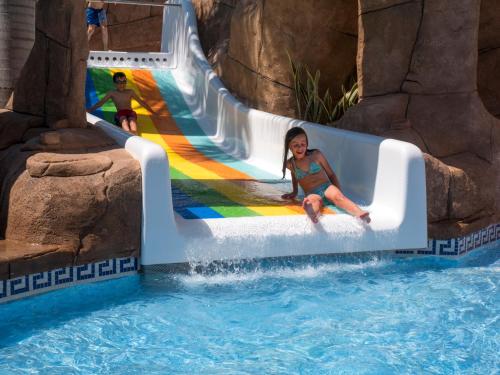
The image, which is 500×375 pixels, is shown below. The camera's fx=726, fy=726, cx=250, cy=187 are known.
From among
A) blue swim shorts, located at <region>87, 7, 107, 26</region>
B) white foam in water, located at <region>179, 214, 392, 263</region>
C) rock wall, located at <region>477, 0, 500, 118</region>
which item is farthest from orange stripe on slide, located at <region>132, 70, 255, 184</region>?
rock wall, located at <region>477, 0, 500, 118</region>

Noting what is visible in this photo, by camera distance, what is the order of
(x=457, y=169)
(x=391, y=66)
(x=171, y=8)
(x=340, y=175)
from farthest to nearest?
(x=171, y=8)
(x=391, y=66)
(x=340, y=175)
(x=457, y=169)

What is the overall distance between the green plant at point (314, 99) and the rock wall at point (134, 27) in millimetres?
10594

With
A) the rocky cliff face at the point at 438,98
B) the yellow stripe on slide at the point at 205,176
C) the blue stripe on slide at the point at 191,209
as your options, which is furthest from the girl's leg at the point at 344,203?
the blue stripe on slide at the point at 191,209

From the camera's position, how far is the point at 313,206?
620 centimetres

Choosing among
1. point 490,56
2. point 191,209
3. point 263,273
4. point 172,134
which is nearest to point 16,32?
point 191,209

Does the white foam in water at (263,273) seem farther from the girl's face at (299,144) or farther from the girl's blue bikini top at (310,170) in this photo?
the girl's face at (299,144)

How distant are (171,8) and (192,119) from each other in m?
4.11

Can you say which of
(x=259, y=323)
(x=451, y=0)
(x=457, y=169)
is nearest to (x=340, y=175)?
(x=457, y=169)

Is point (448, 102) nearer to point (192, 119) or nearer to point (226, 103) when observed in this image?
point (226, 103)

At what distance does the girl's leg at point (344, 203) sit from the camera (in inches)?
243

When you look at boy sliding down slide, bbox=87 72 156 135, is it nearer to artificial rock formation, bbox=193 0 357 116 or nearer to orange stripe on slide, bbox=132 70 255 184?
orange stripe on slide, bbox=132 70 255 184

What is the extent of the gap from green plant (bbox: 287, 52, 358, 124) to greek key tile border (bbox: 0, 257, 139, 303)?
4617mm

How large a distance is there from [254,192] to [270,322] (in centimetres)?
219

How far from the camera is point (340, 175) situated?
290 inches
